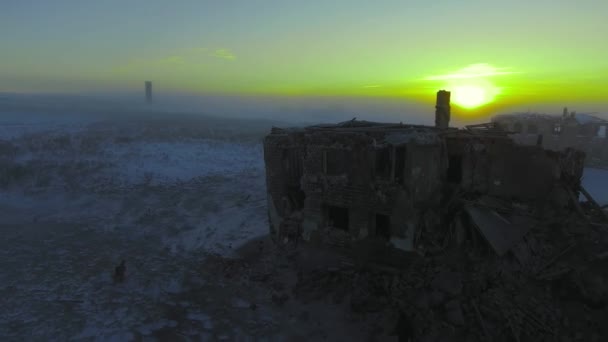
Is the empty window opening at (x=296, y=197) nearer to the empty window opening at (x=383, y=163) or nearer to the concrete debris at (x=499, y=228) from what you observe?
the empty window opening at (x=383, y=163)

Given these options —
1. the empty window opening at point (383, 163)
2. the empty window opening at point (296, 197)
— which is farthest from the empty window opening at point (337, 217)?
the empty window opening at point (383, 163)

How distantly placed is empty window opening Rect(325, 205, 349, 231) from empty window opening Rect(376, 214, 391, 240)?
2.82ft

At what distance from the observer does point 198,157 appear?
23781mm

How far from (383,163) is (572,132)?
2602 centimetres

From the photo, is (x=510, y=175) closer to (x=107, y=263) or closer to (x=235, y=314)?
(x=235, y=314)

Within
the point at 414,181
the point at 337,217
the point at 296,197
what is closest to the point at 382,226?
the point at 337,217

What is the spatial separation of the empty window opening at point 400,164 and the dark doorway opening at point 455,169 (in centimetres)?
189

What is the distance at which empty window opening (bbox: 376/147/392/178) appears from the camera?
27.4ft

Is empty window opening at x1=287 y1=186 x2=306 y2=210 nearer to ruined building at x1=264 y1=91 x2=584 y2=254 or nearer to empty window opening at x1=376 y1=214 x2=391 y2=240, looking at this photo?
ruined building at x1=264 y1=91 x2=584 y2=254

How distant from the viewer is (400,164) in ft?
27.3

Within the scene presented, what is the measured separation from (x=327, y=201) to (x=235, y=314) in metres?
3.46

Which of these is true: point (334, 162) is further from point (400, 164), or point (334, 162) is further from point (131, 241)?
point (131, 241)

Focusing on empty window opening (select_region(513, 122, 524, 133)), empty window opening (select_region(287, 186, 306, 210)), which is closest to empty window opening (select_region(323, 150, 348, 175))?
empty window opening (select_region(287, 186, 306, 210))

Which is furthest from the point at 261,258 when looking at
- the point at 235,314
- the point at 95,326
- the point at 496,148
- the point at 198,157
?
the point at 198,157
